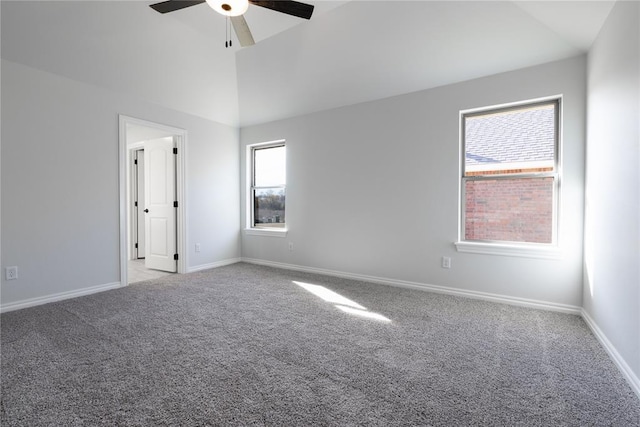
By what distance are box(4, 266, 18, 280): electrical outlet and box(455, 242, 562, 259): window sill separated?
453 centimetres

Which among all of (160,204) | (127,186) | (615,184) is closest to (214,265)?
(160,204)

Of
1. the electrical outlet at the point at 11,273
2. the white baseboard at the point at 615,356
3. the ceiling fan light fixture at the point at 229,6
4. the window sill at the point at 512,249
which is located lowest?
the white baseboard at the point at 615,356

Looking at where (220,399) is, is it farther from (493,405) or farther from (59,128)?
(59,128)

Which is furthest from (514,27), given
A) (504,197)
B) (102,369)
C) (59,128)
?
(59,128)

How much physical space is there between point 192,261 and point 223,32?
10.4ft

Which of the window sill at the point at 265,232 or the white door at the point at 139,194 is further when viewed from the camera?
the white door at the point at 139,194

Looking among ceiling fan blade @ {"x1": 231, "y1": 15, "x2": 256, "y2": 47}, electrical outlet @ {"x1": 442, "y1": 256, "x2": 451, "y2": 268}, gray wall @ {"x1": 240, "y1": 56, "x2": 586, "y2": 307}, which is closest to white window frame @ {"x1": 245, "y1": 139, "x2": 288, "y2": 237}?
gray wall @ {"x1": 240, "y1": 56, "x2": 586, "y2": 307}

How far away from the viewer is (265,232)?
16.5 ft

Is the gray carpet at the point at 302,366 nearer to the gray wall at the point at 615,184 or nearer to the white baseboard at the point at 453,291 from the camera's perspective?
the white baseboard at the point at 453,291

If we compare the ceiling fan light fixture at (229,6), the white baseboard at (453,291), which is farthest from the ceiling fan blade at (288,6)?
the white baseboard at (453,291)

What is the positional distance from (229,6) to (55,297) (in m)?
3.37

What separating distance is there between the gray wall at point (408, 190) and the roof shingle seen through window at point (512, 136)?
173mm

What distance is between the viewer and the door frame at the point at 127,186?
3.71 metres

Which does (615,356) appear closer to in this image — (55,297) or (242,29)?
(242,29)
